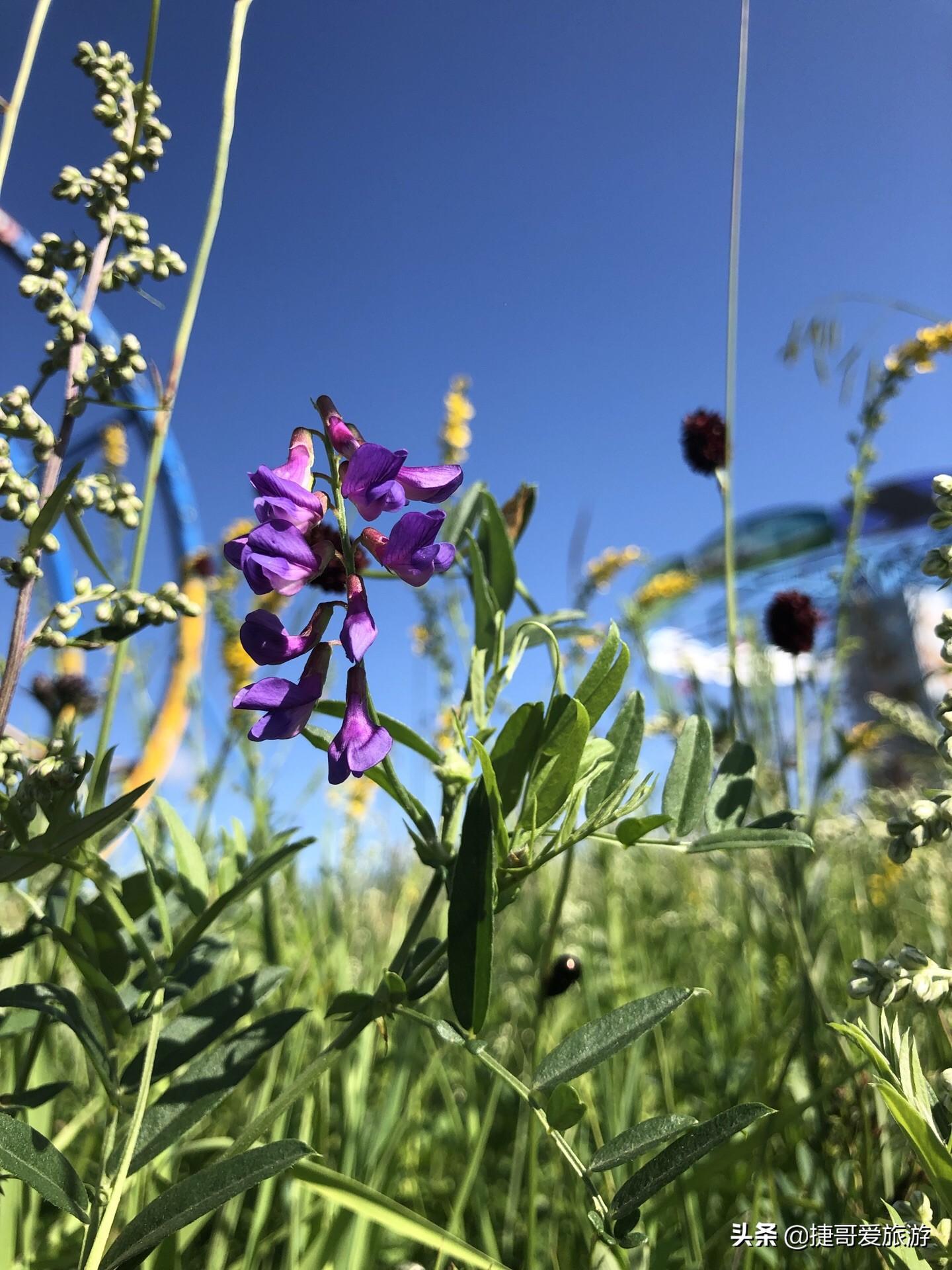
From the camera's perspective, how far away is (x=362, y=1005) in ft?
1.52

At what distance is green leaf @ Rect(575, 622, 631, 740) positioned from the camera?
487mm

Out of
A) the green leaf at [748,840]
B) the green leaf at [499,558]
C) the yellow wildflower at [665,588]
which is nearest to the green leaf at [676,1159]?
the green leaf at [748,840]

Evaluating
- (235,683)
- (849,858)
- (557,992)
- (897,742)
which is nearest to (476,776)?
(557,992)

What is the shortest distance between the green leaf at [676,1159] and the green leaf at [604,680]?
0.66 feet

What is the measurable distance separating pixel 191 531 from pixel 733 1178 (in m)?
1.96

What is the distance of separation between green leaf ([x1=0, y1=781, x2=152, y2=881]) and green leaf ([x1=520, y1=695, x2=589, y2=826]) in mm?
193

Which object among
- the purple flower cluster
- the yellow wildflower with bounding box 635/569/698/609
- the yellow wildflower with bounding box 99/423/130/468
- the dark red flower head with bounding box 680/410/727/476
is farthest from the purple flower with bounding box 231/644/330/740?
the yellow wildflower with bounding box 635/569/698/609

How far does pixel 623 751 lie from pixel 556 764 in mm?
106

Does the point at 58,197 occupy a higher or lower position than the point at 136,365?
higher

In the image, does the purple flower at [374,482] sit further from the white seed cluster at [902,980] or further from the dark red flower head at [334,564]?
the white seed cluster at [902,980]

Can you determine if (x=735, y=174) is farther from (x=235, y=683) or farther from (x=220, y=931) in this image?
(x=235, y=683)

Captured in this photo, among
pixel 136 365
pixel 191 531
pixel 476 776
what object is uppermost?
pixel 191 531

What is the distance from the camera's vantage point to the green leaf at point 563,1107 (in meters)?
0.40

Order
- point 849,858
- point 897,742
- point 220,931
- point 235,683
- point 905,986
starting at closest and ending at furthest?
point 905,986
point 220,931
point 235,683
point 849,858
point 897,742
